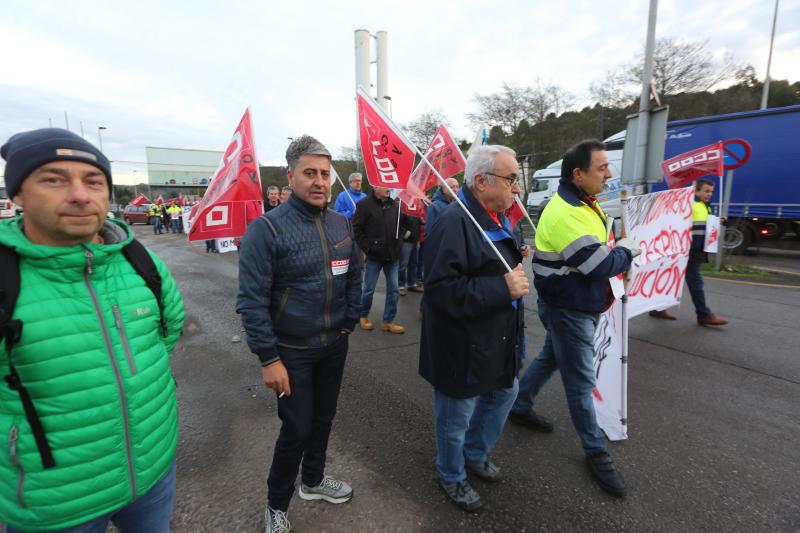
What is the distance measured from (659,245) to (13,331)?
4939 mm

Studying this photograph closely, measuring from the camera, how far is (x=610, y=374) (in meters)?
2.90

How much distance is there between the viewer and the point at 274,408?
3.46 meters

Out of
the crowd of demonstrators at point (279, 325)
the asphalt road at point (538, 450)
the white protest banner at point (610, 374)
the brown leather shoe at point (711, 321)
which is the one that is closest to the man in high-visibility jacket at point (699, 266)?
the brown leather shoe at point (711, 321)

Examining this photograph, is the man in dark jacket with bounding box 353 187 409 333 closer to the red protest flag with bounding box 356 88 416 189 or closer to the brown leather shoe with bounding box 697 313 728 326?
the red protest flag with bounding box 356 88 416 189

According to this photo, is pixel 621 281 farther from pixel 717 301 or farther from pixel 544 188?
pixel 544 188

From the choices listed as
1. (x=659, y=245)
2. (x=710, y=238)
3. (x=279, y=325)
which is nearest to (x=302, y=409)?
(x=279, y=325)

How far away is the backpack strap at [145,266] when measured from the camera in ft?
4.77

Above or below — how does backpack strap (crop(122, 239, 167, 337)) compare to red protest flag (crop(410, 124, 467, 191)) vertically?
below

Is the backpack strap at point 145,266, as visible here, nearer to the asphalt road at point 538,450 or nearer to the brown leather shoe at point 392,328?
the asphalt road at point 538,450

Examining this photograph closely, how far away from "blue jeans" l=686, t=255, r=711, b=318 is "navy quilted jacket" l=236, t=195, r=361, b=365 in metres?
5.29

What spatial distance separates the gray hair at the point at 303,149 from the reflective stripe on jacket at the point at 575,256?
141 cm

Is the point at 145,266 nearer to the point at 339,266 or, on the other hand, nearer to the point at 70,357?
the point at 70,357

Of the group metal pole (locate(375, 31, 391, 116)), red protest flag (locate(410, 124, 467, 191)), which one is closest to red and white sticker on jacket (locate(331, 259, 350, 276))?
red protest flag (locate(410, 124, 467, 191))

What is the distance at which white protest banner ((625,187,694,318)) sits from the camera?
389 cm
